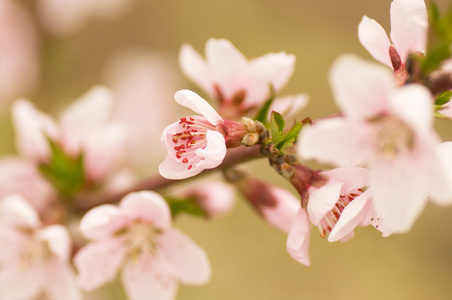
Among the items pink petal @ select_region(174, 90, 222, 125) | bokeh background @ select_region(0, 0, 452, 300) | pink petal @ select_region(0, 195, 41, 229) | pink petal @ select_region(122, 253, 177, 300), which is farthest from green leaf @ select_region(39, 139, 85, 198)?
bokeh background @ select_region(0, 0, 452, 300)

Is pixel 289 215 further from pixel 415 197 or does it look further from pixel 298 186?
pixel 415 197

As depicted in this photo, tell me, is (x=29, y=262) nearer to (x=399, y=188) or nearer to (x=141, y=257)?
(x=141, y=257)

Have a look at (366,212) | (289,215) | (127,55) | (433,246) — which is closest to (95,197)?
(289,215)

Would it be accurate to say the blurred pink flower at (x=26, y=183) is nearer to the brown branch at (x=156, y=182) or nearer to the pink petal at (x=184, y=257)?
the brown branch at (x=156, y=182)

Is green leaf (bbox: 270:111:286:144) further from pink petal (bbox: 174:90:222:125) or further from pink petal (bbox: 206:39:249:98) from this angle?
pink petal (bbox: 206:39:249:98)

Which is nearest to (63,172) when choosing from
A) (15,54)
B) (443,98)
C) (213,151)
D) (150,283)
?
(150,283)

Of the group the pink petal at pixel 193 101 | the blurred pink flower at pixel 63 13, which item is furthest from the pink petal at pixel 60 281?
the blurred pink flower at pixel 63 13
